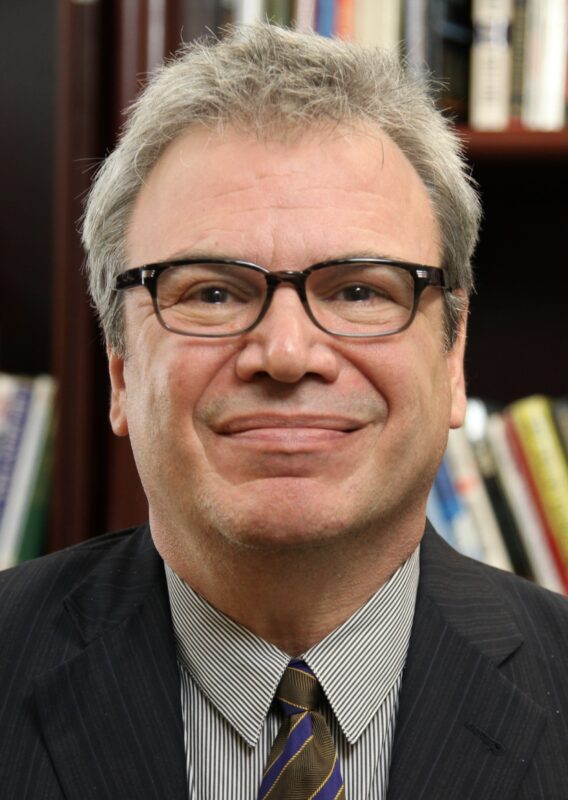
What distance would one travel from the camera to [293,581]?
1.09 metres

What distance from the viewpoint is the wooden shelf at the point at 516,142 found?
1.53 metres

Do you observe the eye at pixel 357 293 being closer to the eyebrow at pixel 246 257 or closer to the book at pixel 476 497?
the eyebrow at pixel 246 257

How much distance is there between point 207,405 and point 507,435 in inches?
28.7

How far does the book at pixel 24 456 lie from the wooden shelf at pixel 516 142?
2.37 feet

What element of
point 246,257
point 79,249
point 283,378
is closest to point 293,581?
point 283,378

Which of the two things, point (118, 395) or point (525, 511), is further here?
point (525, 511)

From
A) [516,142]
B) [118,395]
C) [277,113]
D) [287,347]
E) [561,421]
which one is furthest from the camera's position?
[561,421]

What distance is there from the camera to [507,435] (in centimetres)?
165

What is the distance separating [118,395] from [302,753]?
1.53ft

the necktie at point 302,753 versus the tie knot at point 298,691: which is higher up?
the tie knot at point 298,691

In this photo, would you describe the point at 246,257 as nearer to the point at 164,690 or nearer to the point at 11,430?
the point at 164,690

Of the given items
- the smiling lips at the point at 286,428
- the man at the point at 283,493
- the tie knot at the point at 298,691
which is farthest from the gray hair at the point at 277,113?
the tie knot at the point at 298,691

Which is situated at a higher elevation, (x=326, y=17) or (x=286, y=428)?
(x=326, y=17)

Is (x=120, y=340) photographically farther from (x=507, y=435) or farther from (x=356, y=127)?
(x=507, y=435)
